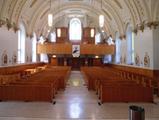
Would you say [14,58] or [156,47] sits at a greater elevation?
[156,47]

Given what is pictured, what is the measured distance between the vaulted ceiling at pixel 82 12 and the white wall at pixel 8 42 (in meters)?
0.57

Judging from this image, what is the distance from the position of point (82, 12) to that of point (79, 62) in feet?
24.7

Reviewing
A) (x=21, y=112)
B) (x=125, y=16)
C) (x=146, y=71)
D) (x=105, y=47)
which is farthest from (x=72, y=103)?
(x=105, y=47)

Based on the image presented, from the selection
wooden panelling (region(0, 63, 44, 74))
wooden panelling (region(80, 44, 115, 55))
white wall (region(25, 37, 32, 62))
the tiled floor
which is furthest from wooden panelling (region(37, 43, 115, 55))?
the tiled floor

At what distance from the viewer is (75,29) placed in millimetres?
38406

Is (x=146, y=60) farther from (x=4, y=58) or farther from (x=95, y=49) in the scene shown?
(x=95, y=49)

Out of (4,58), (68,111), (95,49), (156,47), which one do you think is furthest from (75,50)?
(68,111)

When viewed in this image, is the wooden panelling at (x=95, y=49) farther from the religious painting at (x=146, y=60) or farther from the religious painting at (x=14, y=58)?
the religious painting at (x=146, y=60)

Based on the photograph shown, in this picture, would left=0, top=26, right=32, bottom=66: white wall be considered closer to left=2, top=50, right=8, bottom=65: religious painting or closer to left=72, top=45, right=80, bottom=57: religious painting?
left=2, top=50, right=8, bottom=65: religious painting

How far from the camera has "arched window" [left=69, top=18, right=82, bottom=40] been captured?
38.2m

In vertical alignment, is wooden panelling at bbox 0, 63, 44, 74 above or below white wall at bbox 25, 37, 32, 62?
below

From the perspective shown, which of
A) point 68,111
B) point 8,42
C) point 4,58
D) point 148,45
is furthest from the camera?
point 8,42

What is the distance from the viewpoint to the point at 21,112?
8.14 meters

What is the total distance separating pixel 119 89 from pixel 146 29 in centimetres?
922
